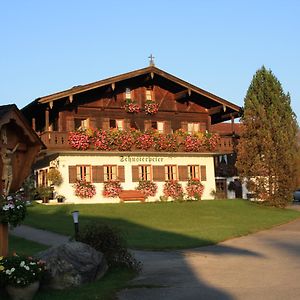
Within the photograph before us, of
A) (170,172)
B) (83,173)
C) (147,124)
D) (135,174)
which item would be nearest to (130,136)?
(135,174)

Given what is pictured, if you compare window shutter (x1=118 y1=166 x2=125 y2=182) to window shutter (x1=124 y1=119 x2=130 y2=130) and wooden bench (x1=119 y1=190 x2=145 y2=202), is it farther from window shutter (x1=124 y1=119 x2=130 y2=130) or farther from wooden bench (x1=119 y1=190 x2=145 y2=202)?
window shutter (x1=124 y1=119 x2=130 y2=130)

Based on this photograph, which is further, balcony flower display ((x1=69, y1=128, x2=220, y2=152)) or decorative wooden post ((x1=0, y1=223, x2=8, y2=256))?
balcony flower display ((x1=69, y1=128, x2=220, y2=152))

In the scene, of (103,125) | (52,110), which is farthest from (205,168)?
(52,110)

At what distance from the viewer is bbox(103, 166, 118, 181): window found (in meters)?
32.3

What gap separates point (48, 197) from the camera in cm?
3062

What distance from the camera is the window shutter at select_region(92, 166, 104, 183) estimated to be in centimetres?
3189

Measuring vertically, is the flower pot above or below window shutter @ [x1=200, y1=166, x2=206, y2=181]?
below

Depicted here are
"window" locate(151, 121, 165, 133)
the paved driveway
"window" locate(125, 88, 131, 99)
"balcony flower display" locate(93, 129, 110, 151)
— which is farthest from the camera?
"window" locate(151, 121, 165, 133)

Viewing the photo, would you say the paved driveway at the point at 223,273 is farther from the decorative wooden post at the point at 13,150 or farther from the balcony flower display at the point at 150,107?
the balcony flower display at the point at 150,107

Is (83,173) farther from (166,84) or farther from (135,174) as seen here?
(166,84)

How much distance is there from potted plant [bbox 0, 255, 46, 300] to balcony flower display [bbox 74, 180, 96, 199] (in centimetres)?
2244

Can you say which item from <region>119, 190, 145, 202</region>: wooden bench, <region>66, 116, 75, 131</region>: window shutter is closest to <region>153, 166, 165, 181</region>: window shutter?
<region>119, 190, 145, 202</region>: wooden bench

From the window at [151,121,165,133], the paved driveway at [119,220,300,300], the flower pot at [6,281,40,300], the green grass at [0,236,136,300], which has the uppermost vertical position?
the window at [151,121,165,133]

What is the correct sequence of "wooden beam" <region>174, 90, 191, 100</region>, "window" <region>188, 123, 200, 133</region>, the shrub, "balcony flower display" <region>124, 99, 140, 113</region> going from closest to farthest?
the shrub < "balcony flower display" <region>124, 99, 140, 113</region> < "wooden beam" <region>174, 90, 191, 100</region> < "window" <region>188, 123, 200, 133</region>
